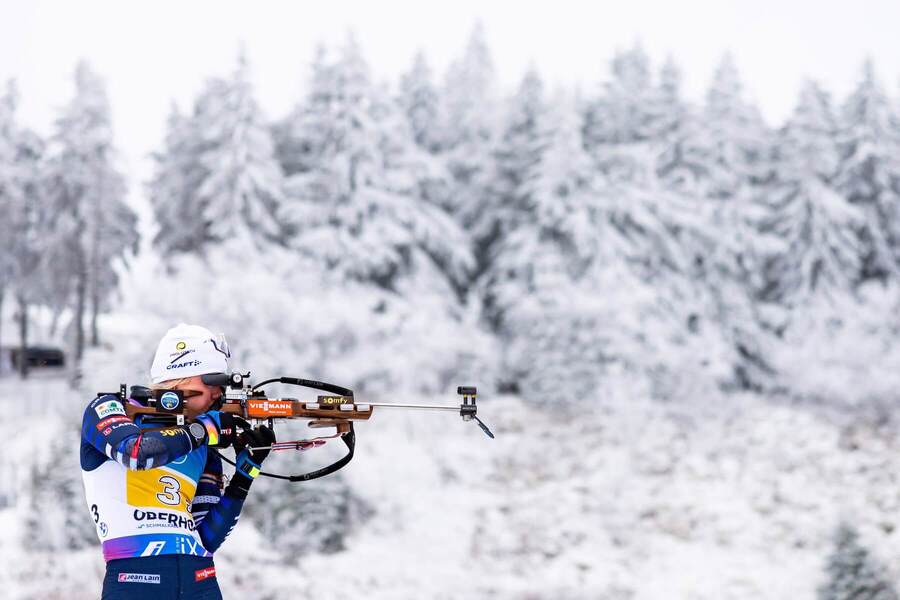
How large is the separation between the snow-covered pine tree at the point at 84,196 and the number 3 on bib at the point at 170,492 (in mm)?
32103

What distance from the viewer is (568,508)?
850 inches

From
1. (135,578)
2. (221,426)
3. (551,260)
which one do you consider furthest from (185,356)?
(551,260)

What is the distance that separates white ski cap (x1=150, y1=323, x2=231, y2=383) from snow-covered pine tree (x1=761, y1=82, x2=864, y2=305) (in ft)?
103

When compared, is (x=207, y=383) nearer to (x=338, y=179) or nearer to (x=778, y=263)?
(x=338, y=179)

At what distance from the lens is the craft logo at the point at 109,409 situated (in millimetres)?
4000

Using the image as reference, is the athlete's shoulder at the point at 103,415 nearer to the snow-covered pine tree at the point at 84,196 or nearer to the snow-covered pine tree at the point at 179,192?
the snow-covered pine tree at the point at 179,192

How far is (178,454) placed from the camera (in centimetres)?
394

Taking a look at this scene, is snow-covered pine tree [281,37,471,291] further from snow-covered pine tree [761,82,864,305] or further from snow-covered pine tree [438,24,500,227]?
snow-covered pine tree [761,82,864,305]

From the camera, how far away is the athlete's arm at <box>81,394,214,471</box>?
3.82 metres

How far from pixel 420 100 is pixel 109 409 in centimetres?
3194

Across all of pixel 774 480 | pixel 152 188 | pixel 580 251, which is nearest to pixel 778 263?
pixel 580 251

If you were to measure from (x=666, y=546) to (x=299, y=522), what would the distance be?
7.52 metres

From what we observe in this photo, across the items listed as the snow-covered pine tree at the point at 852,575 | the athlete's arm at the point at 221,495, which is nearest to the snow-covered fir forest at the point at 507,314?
the snow-covered pine tree at the point at 852,575

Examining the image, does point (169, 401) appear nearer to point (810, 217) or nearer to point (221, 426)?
point (221, 426)
